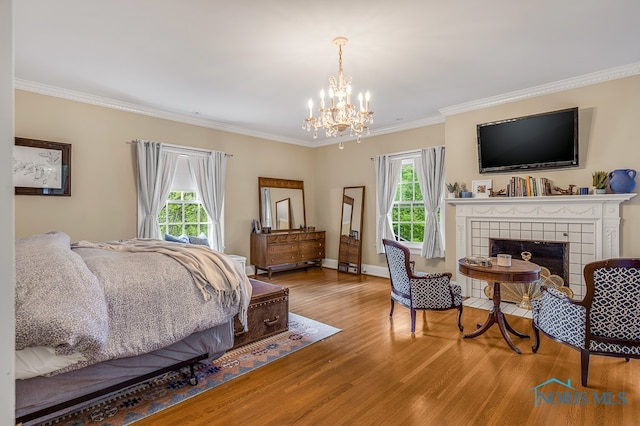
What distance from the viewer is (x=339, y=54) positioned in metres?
3.04

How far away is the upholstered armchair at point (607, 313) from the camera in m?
2.19

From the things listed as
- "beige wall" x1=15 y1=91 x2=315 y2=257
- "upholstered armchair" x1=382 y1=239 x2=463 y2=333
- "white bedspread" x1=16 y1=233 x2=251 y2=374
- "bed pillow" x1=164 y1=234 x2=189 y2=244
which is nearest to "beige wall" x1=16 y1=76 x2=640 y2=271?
"beige wall" x1=15 y1=91 x2=315 y2=257

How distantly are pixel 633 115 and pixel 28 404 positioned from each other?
5776mm

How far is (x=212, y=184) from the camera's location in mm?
5469

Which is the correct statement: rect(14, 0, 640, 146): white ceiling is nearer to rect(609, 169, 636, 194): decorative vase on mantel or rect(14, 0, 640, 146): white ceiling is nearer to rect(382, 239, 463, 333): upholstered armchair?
rect(609, 169, 636, 194): decorative vase on mantel

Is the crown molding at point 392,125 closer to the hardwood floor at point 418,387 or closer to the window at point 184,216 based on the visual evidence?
the window at point 184,216

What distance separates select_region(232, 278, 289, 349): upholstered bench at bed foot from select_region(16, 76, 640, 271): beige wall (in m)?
2.78

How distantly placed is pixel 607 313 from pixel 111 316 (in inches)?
133

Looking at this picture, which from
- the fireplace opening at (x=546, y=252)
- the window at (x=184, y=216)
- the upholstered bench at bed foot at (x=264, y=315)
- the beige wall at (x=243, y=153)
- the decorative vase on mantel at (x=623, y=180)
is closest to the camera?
the upholstered bench at bed foot at (x=264, y=315)

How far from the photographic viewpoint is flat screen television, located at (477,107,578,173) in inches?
151

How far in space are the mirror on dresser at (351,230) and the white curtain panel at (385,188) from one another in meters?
0.46

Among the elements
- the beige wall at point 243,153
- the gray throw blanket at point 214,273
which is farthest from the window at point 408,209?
the gray throw blanket at point 214,273

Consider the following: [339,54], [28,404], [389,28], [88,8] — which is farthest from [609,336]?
[88,8]

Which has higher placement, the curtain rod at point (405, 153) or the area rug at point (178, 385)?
the curtain rod at point (405, 153)
